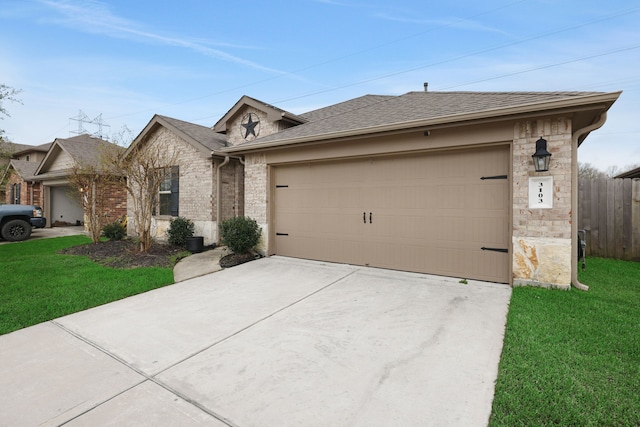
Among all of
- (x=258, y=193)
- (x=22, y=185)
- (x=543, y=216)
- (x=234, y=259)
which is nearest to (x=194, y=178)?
(x=258, y=193)

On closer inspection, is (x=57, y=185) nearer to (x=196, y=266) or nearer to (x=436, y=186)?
(x=196, y=266)

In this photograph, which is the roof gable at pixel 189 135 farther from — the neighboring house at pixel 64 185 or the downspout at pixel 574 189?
the downspout at pixel 574 189

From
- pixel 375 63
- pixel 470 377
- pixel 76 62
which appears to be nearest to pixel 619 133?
pixel 375 63

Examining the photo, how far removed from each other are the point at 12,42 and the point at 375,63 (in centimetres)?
1688

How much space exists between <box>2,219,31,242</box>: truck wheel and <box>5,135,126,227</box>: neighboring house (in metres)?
2.62

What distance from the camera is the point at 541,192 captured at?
4.61 meters

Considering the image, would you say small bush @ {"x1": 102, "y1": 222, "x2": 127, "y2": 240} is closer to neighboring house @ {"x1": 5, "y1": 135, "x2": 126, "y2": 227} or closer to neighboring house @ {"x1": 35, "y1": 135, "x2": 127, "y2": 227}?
neighboring house @ {"x1": 35, "y1": 135, "x2": 127, "y2": 227}

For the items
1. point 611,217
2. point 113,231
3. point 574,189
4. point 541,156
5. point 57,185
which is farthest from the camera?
point 57,185

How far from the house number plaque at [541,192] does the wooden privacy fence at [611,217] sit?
11.5 feet

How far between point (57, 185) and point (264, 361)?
60.5 ft

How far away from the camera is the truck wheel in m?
10.6

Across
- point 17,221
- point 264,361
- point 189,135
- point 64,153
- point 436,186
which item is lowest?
point 264,361

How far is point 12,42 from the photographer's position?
998 cm

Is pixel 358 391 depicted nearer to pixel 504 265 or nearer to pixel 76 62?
pixel 504 265
